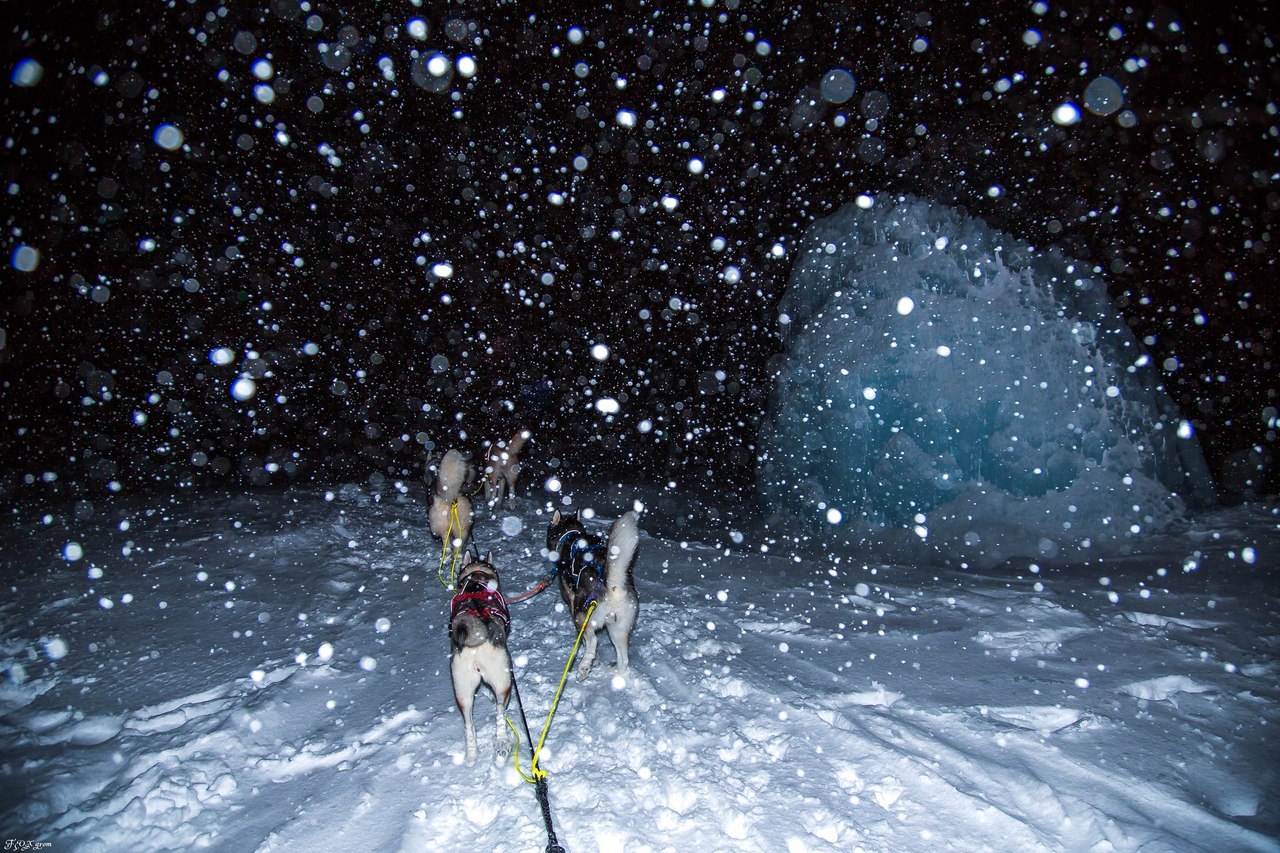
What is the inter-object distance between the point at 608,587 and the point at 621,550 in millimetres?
313

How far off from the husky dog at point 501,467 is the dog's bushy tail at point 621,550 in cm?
499

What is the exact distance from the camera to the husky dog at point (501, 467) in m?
7.93

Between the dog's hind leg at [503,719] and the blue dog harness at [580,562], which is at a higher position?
the blue dog harness at [580,562]

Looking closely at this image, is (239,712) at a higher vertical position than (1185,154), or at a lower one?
lower

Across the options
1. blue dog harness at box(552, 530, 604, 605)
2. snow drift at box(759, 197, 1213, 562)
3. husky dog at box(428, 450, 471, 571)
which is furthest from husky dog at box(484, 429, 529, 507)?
snow drift at box(759, 197, 1213, 562)

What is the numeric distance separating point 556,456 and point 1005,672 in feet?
43.9

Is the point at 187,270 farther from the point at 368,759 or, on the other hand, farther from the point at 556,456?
the point at 368,759

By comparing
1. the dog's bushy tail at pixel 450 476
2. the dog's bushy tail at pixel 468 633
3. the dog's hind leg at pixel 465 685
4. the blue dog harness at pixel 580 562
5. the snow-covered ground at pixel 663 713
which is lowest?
the snow-covered ground at pixel 663 713

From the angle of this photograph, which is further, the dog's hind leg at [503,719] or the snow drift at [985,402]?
the snow drift at [985,402]

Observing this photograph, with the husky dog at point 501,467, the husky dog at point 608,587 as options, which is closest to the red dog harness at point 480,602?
the husky dog at point 608,587

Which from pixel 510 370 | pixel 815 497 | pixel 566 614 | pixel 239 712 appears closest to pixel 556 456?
pixel 510 370

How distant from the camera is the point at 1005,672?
3723 mm

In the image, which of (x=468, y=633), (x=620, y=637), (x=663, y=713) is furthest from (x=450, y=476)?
(x=663, y=713)

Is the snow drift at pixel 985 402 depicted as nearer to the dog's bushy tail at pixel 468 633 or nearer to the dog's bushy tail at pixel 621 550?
the dog's bushy tail at pixel 621 550
